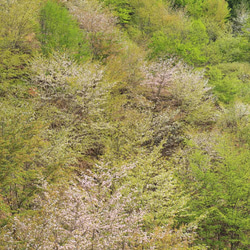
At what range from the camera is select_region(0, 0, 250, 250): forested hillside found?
8.29m

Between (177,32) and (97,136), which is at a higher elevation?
(177,32)

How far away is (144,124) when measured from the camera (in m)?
17.6

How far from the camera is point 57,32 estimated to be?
61.4 feet

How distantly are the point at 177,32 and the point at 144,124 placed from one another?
18476 millimetres

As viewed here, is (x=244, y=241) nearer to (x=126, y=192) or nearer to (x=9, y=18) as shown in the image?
(x=126, y=192)

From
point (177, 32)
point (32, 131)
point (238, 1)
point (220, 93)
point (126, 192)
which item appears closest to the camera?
point (32, 131)

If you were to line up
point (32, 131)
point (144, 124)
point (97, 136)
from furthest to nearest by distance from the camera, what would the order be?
1. point (144, 124)
2. point (97, 136)
3. point (32, 131)

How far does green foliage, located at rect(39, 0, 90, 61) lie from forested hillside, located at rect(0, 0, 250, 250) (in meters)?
0.08

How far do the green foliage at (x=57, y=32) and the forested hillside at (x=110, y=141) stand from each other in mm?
84

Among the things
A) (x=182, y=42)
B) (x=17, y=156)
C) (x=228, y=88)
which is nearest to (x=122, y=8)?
(x=182, y=42)

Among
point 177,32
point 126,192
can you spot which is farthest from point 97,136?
point 177,32

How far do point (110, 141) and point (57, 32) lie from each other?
9.22 meters

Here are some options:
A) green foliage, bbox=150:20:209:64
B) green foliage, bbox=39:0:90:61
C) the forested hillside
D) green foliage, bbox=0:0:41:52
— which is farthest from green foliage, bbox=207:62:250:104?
green foliage, bbox=0:0:41:52

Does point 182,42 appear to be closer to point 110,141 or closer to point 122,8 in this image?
point 122,8
